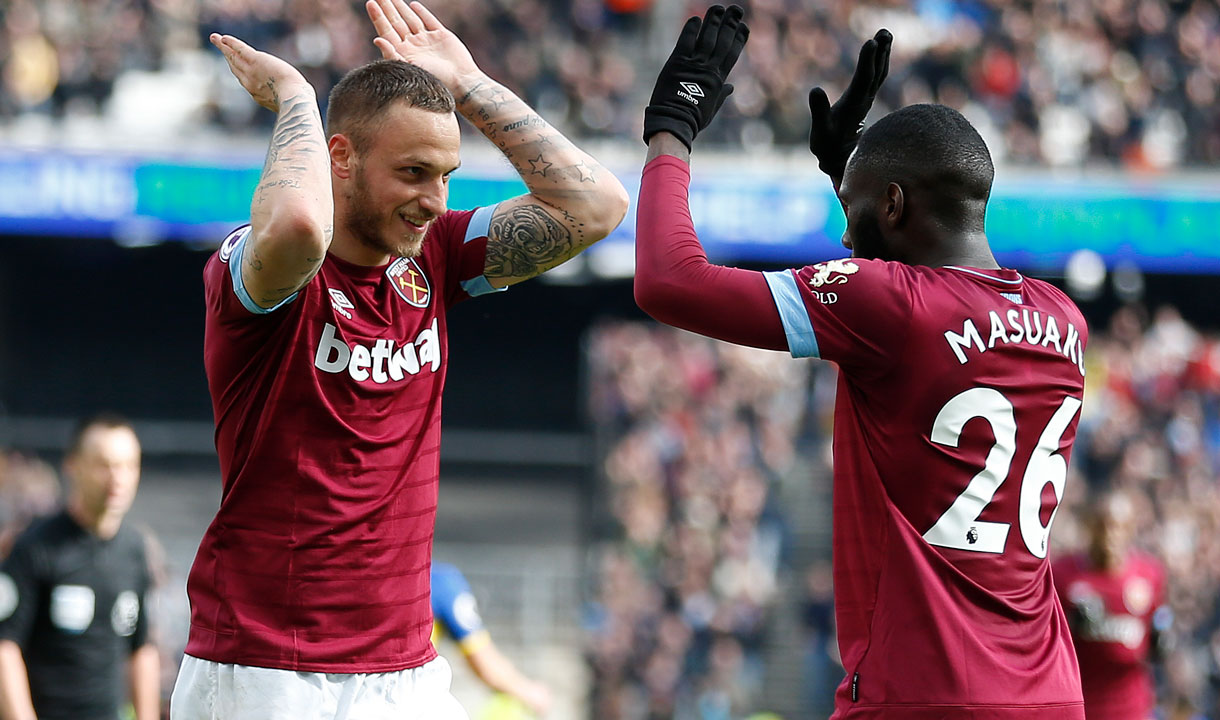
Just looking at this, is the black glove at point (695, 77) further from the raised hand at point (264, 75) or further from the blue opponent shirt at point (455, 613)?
the blue opponent shirt at point (455, 613)

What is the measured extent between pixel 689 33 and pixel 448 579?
4393 mm

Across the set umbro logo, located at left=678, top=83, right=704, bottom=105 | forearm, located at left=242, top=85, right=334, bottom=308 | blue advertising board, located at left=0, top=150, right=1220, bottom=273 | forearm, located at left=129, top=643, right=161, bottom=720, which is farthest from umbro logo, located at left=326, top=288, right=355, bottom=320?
blue advertising board, located at left=0, top=150, right=1220, bottom=273

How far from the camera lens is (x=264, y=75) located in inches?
141

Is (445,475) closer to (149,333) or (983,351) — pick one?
(149,333)

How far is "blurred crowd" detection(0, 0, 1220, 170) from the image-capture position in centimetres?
1892

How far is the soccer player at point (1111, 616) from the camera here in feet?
24.3

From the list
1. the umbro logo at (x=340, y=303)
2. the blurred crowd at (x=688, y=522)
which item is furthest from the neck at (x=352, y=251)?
the blurred crowd at (x=688, y=522)

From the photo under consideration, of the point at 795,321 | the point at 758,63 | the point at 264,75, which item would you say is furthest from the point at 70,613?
the point at 758,63

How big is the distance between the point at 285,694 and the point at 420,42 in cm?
179

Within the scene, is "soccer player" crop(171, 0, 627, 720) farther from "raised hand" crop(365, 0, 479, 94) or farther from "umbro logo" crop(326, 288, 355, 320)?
"raised hand" crop(365, 0, 479, 94)

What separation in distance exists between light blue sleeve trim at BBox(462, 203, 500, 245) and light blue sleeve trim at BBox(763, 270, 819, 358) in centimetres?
98

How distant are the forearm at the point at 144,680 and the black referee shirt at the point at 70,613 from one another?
7 cm

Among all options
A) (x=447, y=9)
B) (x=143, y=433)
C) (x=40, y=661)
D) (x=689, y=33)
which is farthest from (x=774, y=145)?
(x=689, y=33)

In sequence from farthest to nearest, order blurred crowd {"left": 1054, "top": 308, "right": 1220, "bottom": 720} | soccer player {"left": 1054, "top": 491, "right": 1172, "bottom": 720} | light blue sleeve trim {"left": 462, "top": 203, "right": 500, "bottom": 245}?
blurred crowd {"left": 1054, "top": 308, "right": 1220, "bottom": 720}, soccer player {"left": 1054, "top": 491, "right": 1172, "bottom": 720}, light blue sleeve trim {"left": 462, "top": 203, "right": 500, "bottom": 245}
